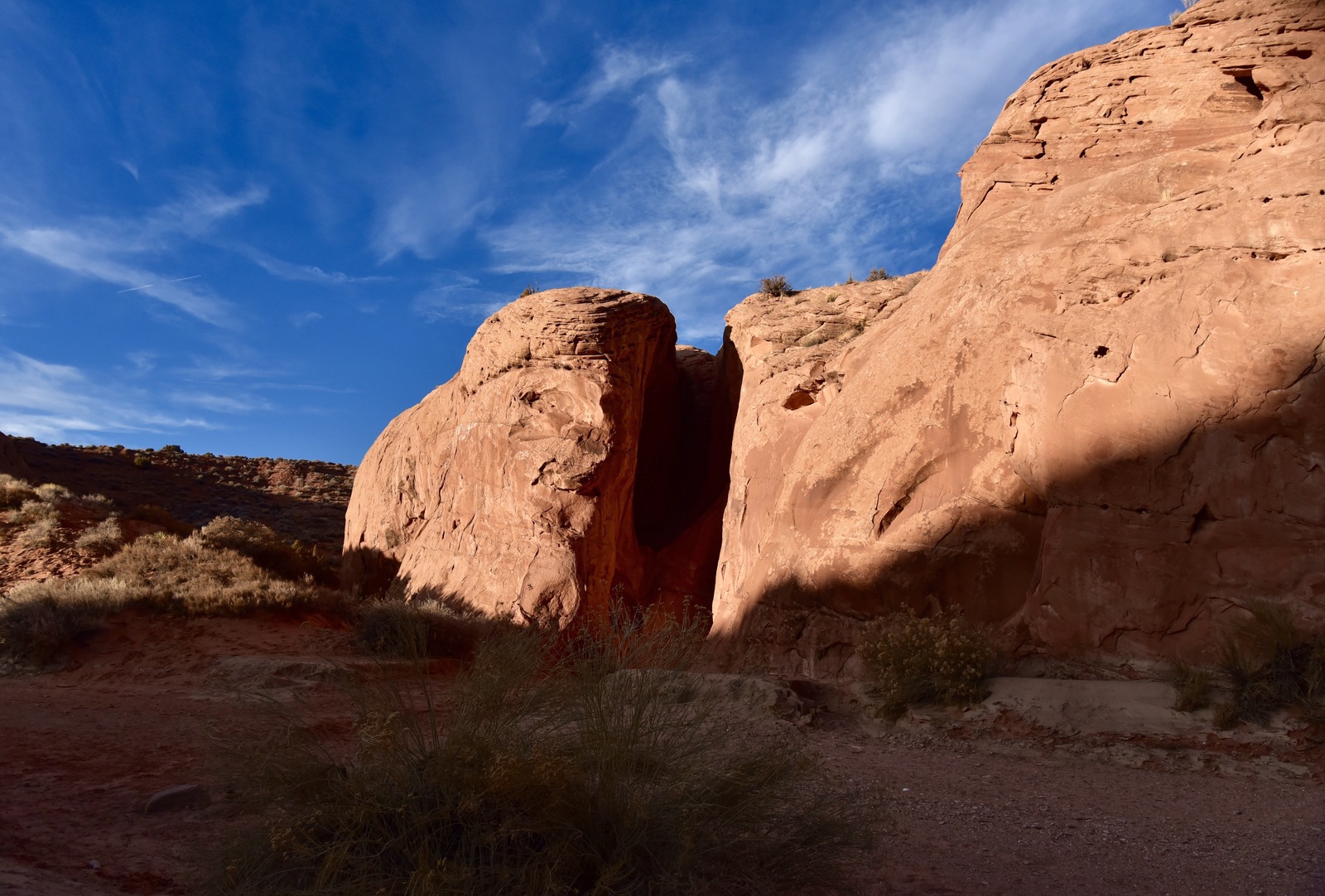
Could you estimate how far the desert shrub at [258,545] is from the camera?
17.8m

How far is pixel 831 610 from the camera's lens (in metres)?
10.3

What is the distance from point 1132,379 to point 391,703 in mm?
7715

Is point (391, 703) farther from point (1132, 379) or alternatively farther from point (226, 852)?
point (1132, 379)

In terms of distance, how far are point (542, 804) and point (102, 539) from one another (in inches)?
701

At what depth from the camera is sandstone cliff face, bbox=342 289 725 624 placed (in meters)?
16.2

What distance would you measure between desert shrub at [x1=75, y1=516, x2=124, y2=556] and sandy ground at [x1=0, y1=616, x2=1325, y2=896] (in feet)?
26.4

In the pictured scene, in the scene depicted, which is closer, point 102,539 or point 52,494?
point 102,539

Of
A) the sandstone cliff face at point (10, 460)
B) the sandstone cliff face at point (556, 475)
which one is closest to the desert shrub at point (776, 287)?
the sandstone cliff face at point (556, 475)

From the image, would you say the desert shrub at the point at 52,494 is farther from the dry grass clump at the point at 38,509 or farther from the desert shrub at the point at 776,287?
the desert shrub at the point at 776,287

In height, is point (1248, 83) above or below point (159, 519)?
above

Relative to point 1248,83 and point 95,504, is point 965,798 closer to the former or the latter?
point 1248,83

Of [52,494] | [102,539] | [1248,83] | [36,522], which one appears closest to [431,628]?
[102,539]

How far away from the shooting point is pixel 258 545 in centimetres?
1862

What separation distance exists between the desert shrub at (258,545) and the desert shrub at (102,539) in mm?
1576
